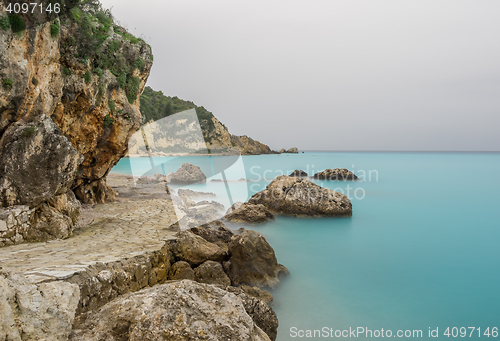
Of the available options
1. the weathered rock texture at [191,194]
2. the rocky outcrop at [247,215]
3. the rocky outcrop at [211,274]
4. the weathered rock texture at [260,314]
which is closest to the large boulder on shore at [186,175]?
the weathered rock texture at [191,194]

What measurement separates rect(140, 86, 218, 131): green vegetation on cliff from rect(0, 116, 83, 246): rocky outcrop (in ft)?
178

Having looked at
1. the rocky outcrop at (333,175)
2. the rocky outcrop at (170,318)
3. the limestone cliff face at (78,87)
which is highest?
the limestone cliff face at (78,87)

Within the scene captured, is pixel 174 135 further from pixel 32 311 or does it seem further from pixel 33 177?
pixel 32 311

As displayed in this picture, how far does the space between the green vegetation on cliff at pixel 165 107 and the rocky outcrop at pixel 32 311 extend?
5874 cm

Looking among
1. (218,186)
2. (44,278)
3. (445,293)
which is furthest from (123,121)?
(218,186)

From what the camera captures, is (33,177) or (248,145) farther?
(248,145)

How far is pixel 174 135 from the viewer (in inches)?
2158

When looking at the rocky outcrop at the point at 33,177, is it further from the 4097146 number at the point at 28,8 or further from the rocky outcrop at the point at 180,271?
the rocky outcrop at the point at 180,271

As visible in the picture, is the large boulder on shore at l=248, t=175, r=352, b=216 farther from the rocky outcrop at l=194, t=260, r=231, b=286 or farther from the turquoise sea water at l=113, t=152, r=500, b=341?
the rocky outcrop at l=194, t=260, r=231, b=286

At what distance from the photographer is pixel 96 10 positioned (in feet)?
34.2

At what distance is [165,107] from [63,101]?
63.5m

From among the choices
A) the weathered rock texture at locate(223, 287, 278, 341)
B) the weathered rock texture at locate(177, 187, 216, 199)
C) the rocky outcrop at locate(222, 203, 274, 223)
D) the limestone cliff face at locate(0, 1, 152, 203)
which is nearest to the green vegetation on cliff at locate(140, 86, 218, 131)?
the weathered rock texture at locate(177, 187, 216, 199)

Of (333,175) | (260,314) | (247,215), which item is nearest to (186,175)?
(247,215)

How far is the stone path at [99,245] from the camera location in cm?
439
